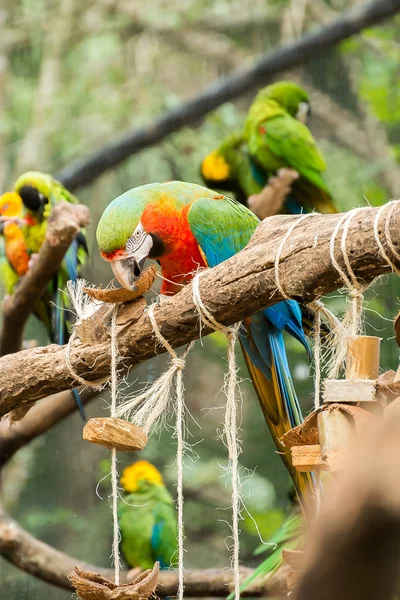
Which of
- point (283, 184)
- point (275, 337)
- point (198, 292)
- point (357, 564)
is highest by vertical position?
point (357, 564)

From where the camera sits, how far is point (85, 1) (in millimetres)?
3582

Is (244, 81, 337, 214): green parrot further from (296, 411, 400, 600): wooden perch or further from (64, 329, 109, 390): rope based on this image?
(296, 411, 400, 600): wooden perch

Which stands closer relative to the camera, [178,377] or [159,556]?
[178,377]

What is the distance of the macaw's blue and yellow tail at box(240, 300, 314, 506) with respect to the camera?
1.23 meters

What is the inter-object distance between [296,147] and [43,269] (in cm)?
94

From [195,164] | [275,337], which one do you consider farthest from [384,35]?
[275,337]

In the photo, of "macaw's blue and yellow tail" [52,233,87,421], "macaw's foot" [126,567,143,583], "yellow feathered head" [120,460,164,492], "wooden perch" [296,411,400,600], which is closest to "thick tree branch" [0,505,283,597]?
"macaw's foot" [126,567,143,583]

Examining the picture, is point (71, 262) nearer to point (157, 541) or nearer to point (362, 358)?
point (157, 541)

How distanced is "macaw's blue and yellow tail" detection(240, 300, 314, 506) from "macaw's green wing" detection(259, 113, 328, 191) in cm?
127

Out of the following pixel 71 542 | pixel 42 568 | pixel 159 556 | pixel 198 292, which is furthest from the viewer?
pixel 71 542

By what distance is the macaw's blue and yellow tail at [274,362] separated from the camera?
1229 mm

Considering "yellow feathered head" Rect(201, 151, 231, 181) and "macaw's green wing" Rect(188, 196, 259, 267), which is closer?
"macaw's green wing" Rect(188, 196, 259, 267)

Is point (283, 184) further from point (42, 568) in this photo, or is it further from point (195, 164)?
point (42, 568)

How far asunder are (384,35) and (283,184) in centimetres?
107
